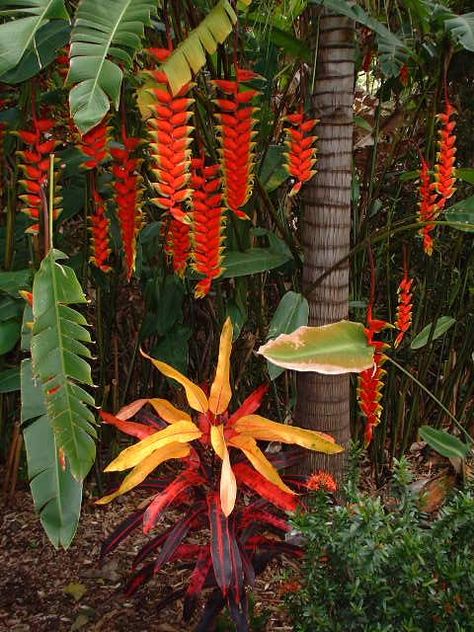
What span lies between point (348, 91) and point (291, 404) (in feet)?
2.97

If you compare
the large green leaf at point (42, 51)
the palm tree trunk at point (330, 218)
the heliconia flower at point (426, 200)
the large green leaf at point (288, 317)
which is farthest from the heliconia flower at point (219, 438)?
the large green leaf at point (42, 51)

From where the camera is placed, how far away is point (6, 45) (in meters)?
1.08

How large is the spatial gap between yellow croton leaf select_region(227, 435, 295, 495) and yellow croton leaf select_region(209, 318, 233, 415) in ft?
0.24

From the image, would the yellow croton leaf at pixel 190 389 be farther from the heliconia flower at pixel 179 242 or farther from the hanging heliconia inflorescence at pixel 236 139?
the hanging heliconia inflorescence at pixel 236 139

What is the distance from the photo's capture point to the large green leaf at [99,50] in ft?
3.33

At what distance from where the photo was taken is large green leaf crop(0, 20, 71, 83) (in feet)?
4.50

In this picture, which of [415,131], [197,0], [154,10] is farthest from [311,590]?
[415,131]

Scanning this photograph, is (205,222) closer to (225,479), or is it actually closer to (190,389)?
(190,389)

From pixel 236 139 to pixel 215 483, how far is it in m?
0.68

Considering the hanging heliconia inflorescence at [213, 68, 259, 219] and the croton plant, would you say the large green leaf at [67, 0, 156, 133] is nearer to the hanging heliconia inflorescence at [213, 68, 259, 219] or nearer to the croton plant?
the hanging heliconia inflorescence at [213, 68, 259, 219]

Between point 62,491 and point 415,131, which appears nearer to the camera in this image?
point 62,491

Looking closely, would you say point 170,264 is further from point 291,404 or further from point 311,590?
point 311,590

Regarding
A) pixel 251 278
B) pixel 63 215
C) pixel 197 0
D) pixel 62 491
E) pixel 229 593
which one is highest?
pixel 197 0

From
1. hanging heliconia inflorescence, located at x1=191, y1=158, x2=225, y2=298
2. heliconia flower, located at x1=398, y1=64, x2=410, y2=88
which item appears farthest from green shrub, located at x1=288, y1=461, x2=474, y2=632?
heliconia flower, located at x1=398, y1=64, x2=410, y2=88
